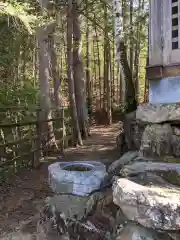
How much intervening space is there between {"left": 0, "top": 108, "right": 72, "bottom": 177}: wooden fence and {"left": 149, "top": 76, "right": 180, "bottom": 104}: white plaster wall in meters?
2.81

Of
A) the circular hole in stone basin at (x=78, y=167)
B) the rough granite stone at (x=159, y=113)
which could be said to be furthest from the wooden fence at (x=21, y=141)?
the rough granite stone at (x=159, y=113)

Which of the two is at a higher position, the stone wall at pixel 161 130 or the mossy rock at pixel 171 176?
the stone wall at pixel 161 130

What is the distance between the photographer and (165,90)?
4.68 m

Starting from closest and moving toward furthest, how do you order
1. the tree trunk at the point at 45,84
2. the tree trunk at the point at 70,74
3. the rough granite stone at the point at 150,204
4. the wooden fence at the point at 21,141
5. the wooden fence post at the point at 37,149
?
1. the rough granite stone at the point at 150,204
2. the wooden fence at the point at 21,141
3. the wooden fence post at the point at 37,149
4. the tree trunk at the point at 45,84
5. the tree trunk at the point at 70,74

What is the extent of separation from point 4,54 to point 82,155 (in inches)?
169

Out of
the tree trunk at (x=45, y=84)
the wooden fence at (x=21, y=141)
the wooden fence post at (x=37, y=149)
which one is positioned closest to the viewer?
the wooden fence at (x=21, y=141)

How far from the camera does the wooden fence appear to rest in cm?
589

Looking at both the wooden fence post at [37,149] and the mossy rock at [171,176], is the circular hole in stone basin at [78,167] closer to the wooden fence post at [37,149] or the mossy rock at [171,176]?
the mossy rock at [171,176]

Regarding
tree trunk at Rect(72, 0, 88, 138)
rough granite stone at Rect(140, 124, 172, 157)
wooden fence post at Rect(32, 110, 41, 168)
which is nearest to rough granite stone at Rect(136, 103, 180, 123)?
rough granite stone at Rect(140, 124, 172, 157)

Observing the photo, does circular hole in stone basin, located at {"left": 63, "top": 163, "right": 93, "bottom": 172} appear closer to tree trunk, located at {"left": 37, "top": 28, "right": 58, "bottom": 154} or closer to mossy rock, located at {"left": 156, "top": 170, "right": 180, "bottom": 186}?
mossy rock, located at {"left": 156, "top": 170, "right": 180, "bottom": 186}

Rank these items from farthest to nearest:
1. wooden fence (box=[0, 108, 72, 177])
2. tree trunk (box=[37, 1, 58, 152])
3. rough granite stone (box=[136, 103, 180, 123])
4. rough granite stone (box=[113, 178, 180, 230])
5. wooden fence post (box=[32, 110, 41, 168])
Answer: tree trunk (box=[37, 1, 58, 152]), wooden fence post (box=[32, 110, 41, 168]), wooden fence (box=[0, 108, 72, 177]), rough granite stone (box=[136, 103, 180, 123]), rough granite stone (box=[113, 178, 180, 230])

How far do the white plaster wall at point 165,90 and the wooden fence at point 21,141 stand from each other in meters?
2.81

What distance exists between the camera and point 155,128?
15.0 feet

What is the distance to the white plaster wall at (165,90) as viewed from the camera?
4.54 m
